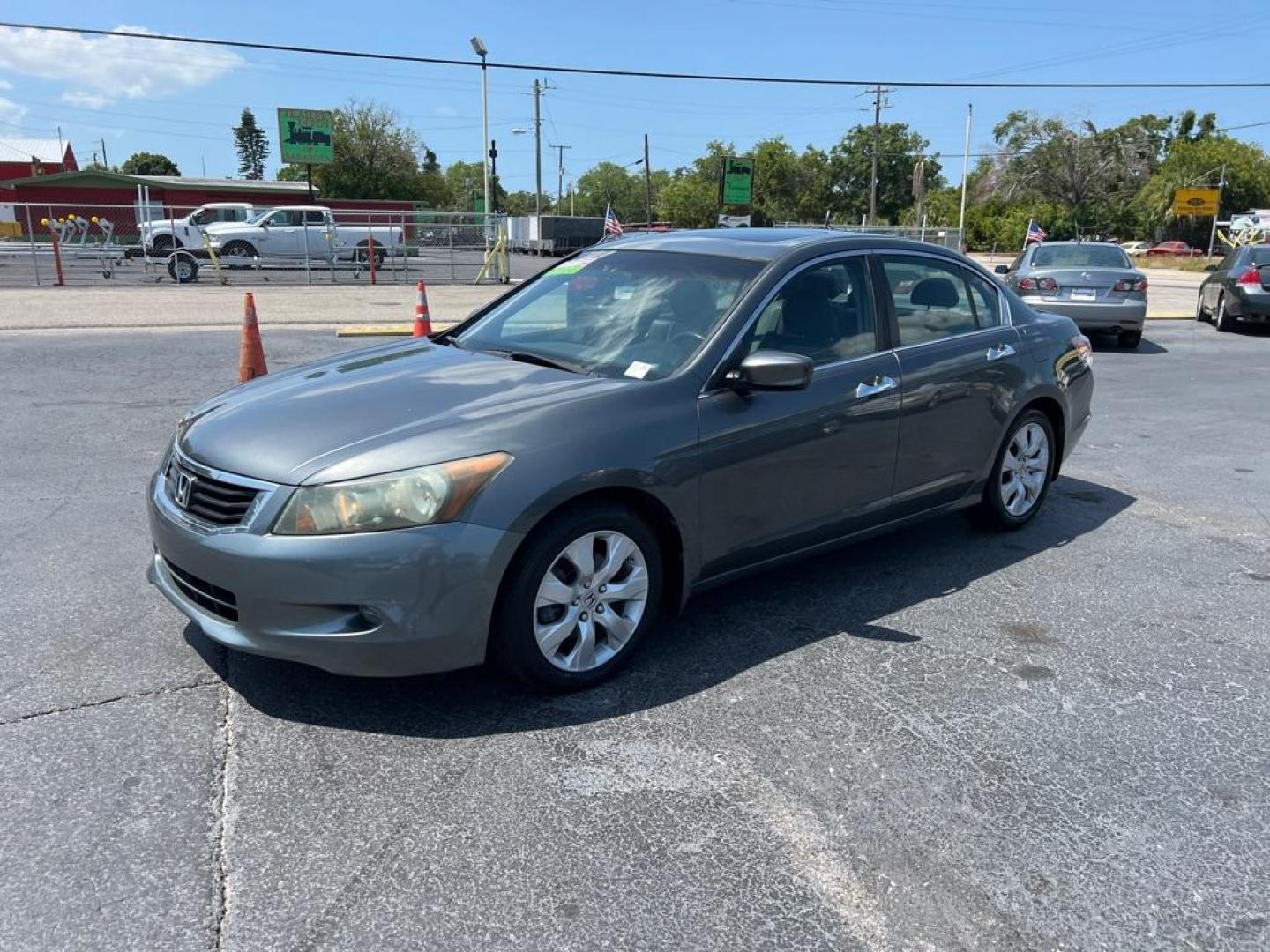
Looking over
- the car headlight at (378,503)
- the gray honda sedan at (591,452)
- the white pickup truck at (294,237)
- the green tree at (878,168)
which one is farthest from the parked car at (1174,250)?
the car headlight at (378,503)

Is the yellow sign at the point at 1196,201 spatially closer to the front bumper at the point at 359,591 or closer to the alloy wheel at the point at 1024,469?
the alloy wheel at the point at 1024,469

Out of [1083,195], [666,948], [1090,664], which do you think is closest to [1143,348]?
[1090,664]

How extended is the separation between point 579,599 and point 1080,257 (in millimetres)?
12790

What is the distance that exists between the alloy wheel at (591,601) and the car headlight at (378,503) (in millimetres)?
448

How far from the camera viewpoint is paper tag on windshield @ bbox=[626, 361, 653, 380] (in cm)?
387

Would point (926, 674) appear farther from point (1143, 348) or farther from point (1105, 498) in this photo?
point (1143, 348)

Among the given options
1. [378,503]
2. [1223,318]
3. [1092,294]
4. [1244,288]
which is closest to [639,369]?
[378,503]

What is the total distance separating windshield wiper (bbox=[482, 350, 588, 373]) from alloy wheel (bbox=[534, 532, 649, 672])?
0.80 metres

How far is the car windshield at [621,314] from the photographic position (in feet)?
13.2

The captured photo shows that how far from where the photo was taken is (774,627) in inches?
167

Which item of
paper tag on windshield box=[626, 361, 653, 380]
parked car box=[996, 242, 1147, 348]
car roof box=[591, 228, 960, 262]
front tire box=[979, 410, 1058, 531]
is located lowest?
front tire box=[979, 410, 1058, 531]

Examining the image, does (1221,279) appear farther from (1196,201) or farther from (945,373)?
(1196,201)

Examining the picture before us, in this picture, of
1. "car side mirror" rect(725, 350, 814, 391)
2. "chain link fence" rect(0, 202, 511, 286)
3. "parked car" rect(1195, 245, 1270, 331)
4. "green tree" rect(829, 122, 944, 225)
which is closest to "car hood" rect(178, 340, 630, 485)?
"car side mirror" rect(725, 350, 814, 391)

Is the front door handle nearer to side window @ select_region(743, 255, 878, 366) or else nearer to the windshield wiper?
side window @ select_region(743, 255, 878, 366)
